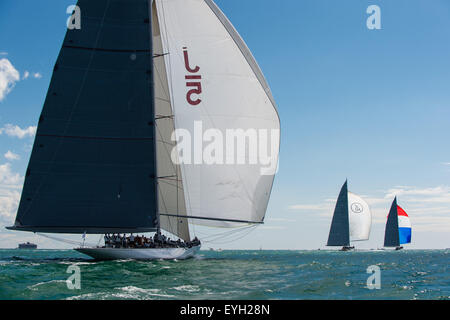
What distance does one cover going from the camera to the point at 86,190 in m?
29.8

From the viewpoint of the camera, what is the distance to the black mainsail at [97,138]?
29.5m

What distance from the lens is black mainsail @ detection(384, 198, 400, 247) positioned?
102 metres

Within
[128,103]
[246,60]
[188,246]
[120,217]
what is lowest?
[188,246]

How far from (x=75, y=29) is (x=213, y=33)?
9.22 metres

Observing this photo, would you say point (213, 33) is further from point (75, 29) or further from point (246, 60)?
point (75, 29)

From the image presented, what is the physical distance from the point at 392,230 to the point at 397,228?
123 centimetres

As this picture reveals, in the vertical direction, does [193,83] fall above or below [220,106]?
above

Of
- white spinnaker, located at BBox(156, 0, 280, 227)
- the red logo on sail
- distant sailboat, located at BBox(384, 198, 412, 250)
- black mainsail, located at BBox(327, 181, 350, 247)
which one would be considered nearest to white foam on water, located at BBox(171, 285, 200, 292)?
white spinnaker, located at BBox(156, 0, 280, 227)

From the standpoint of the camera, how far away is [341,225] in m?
95.2

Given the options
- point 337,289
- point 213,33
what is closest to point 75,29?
point 213,33

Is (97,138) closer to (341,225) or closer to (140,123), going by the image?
(140,123)

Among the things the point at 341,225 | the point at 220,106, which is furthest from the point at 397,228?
the point at 220,106

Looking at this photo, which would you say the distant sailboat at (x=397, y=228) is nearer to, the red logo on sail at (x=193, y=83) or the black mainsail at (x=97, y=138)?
the red logo on sail at (x=193, y=83)
